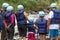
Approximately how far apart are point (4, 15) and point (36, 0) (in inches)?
421

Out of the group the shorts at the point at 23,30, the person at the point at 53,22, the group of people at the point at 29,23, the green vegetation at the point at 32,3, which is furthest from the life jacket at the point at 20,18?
the green vegetation at the point at 32,3

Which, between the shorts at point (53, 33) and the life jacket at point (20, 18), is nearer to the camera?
the life jacket at point (20, 18)

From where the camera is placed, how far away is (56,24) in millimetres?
13023

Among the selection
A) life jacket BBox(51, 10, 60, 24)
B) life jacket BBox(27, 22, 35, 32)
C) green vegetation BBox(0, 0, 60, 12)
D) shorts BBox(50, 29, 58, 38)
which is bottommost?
shorts BBox(50, 29, 58, 38)

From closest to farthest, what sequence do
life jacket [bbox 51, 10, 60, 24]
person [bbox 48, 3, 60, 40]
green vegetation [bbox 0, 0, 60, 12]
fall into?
person [bbox 48, 3, 60, 40]
life jacket [bbox 51, 10, 60, 24]
green vegetation [bbox 0, 0, 60, 12]

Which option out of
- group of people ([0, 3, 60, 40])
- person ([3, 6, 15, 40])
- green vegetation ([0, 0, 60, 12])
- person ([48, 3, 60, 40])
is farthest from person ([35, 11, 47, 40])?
green vegetation ([0, 0, 60, 12])

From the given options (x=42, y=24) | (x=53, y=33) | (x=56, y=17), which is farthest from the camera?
(x=53, y=33)

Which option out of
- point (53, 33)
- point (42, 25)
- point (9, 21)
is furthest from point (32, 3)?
point (42, 25)

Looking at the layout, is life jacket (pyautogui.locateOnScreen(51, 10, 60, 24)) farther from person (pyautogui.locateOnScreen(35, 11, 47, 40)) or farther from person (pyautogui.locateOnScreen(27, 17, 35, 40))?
person (pyautogui.locateOnScreen(27, 17, 35, 40))

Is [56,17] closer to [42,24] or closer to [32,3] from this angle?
[42,24]

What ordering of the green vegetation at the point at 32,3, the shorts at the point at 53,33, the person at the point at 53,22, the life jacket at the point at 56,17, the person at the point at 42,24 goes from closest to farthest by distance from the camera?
the person at the point at 42,24 < the person at the point at 53,22 < the life jacket at the point at 56,17 < the shorts at the point at 53,33 < the green vegetation at the point at 32,3

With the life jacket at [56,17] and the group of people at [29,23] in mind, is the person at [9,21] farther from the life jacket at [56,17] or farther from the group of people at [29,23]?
the life jacket at [56,17]

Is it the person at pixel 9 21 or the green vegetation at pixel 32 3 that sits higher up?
the green vegetation at pixel 32 3

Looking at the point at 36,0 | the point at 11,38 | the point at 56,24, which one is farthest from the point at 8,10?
the point at 36,0
